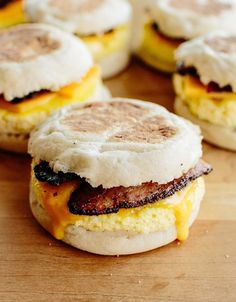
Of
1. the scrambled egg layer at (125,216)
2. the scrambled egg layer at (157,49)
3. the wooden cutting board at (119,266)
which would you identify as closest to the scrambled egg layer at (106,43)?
the scrambled egg layer at (157,49)

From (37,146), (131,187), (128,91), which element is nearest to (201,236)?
(131,187)

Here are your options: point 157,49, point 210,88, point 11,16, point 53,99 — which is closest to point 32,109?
point 53,99

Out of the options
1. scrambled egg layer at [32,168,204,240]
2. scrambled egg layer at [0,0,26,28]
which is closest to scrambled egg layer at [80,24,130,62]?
scrambled egg layer at [0,0,26,28]

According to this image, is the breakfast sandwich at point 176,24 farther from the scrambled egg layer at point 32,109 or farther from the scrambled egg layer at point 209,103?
the scrambled egg layer at point 32,109

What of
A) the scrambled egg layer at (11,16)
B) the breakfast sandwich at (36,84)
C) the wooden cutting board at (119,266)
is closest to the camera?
the wooden cutting board at (119,266)

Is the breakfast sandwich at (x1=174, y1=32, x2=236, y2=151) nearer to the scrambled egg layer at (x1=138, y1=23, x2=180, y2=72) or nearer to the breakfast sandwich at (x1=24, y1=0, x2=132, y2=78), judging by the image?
the scrambled egg layer at (x1=138, y1=23, x2=180, y2=72)

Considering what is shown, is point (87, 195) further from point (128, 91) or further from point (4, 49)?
point (128, 91)
